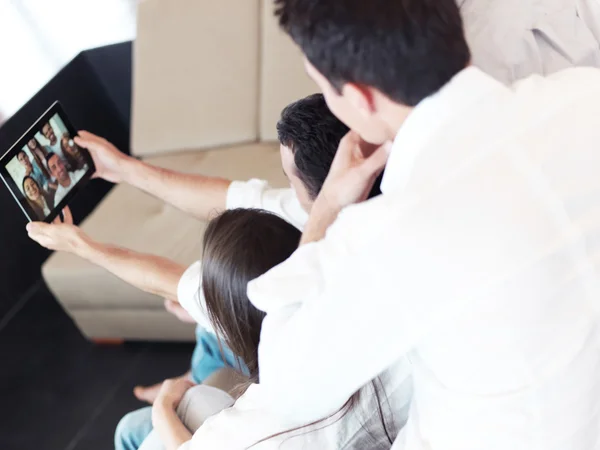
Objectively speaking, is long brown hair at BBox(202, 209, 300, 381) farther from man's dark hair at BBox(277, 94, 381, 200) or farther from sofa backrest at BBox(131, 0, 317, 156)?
sofa backrest at BBox(131, 0, 317, 156)

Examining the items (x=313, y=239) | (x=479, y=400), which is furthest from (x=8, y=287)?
(x=479, y=400)

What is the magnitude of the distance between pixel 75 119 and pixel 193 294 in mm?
1679

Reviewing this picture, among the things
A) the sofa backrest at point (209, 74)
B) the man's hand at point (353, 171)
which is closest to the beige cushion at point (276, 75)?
the sofa backrest at point (209, 74)

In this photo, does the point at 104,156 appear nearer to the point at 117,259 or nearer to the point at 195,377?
the point at 117,259

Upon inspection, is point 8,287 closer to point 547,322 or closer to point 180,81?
point 180,81

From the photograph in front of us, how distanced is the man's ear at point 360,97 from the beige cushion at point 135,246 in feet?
3.46

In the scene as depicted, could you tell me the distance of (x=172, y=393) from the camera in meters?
1.12

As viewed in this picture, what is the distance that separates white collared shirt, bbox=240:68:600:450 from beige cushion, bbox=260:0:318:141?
1.29 metres

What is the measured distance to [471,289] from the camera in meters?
0.59

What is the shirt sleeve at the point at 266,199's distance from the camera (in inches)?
48.4

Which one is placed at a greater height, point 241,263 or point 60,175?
point 60,175

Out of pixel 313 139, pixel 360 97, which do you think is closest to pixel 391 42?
pixel 360 97

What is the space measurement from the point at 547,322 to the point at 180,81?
1756 millimetres

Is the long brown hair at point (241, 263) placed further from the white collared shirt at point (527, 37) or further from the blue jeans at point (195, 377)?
the white collared shirt at point (527, 37)
